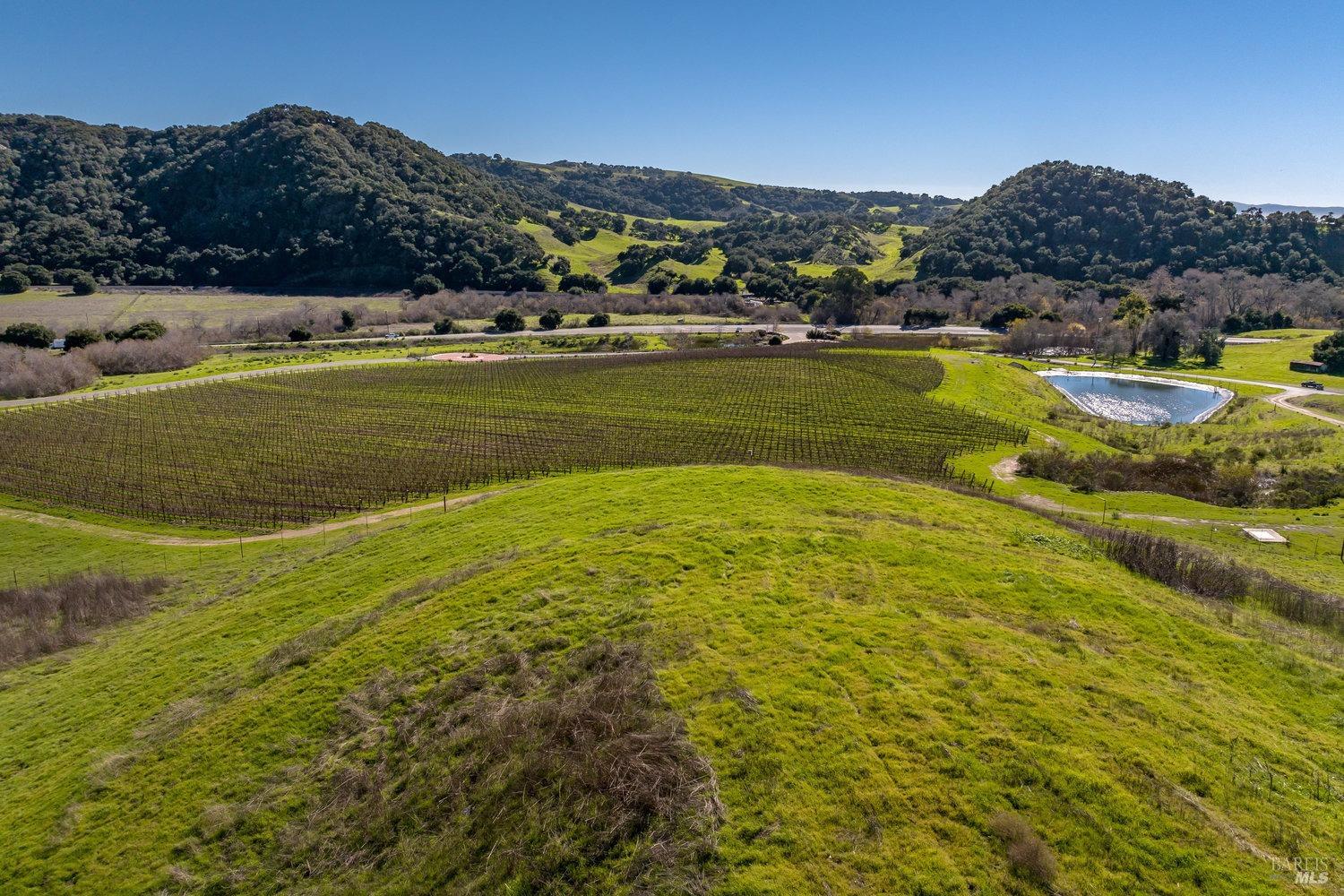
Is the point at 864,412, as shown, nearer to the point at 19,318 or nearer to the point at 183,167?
the point at 19,318

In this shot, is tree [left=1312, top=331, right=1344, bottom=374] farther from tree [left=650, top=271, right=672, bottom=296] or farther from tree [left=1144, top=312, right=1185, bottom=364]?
tree [left=650, top=271, right=672, bottom=296]

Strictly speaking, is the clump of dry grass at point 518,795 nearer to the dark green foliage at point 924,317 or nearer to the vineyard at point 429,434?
the vineyard at point 429,434

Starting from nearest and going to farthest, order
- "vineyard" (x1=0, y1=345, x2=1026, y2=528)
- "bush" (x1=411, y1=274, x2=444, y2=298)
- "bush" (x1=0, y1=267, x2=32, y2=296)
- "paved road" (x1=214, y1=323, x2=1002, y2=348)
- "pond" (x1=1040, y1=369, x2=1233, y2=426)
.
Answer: "vineyard" (x1=0, y1=345, x2=1026, y2=528) < "pond" (x1=1040, y1=369, x2=1233, y2=426) < "paved road" (x1=214, y1=323, x2=1002, y2=348) < "bush" (x1=0, y1=267, x2=32, y2=296) < "bush" (x1=411, y1=274, x2=444, y2=298)

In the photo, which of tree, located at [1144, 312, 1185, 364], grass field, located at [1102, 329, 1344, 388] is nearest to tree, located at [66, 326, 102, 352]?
grass field, located at [1102, 329, 1344, 388]

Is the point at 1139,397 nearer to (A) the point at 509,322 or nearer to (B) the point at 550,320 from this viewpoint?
(B) the point at 550,320

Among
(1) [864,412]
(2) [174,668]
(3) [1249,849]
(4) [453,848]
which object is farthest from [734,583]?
(1) [864,412]

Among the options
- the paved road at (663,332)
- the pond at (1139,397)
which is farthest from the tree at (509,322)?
the pond at (1139,397)

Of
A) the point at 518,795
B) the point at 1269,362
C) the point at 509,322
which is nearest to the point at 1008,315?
the point at 1269,362

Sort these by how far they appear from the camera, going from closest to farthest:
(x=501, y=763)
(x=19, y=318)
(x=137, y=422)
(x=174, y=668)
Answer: (x=501, y=763)
(x=174, y=668)
(x=137, y=422)
(x=19, y=318)

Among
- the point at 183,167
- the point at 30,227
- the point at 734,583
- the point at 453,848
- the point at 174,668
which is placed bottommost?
the point at 174,668
